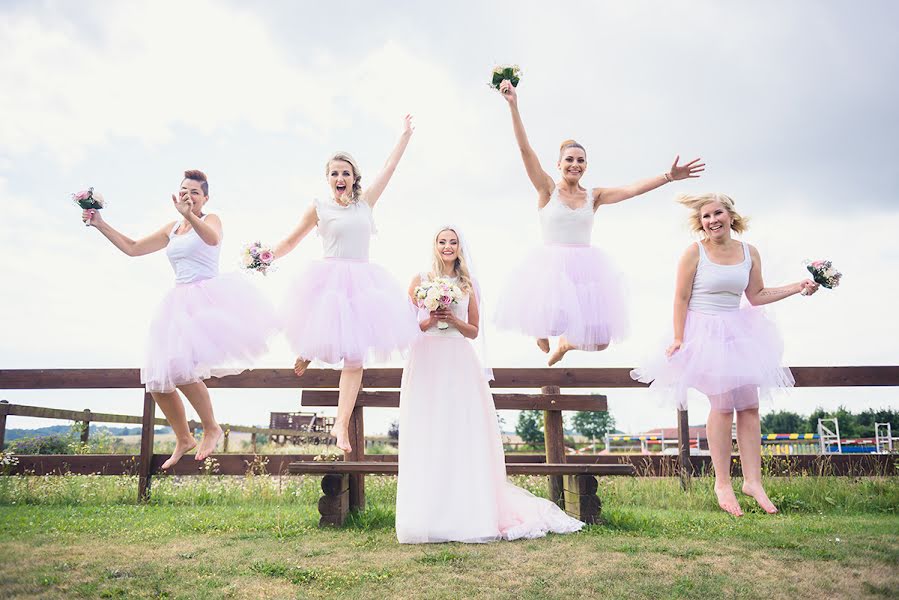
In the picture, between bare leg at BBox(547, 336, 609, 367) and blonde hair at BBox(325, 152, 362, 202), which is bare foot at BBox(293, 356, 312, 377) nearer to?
blonde hair at BBox(325, 152, 362, 202)

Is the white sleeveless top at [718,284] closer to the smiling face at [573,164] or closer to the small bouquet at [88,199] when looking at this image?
the smiling face at [573,164]

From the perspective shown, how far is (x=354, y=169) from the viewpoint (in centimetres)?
575

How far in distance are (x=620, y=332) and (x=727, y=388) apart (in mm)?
1031

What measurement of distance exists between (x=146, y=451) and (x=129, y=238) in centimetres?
425

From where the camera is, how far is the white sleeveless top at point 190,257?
16.6 feet

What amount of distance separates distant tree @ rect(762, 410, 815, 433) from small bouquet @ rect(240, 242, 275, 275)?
26157 mm

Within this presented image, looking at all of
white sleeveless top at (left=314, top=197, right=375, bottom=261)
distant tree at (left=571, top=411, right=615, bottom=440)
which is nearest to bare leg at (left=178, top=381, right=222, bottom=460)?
white sleeveless top at (left=314, top=197, right=375, bottom=261)

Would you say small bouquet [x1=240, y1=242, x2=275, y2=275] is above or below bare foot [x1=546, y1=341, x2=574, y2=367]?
above

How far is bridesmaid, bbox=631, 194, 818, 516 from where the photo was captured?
5.05 m

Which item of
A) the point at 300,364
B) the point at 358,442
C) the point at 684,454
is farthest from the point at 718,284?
the point at 684,454

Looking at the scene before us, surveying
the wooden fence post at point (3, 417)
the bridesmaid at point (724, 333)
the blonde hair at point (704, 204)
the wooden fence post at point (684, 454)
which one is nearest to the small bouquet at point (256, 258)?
the bridesmaid at point (724, 333)

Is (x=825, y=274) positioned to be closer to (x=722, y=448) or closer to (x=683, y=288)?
(x=683, y=288)

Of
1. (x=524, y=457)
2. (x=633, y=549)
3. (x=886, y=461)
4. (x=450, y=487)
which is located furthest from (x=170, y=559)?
(x=886, y=461)

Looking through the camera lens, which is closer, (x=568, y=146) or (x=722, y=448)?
(x=722, y=448)
